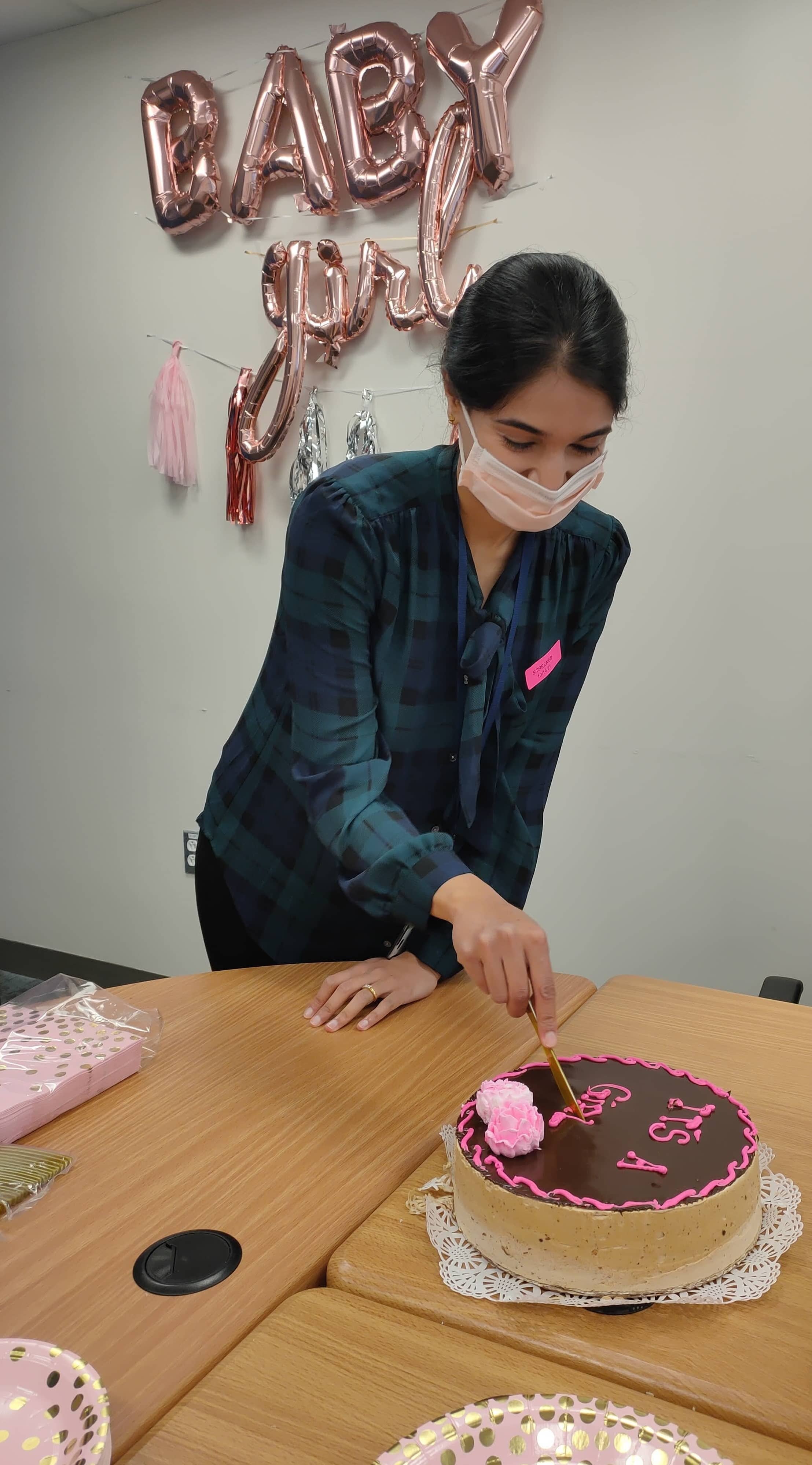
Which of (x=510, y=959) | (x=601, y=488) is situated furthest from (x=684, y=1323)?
(x=601, y=488)

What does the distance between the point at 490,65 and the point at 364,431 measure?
863mm

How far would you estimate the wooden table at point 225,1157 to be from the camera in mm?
833

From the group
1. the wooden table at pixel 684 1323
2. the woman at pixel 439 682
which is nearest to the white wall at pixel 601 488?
the woman at pixel 439 682

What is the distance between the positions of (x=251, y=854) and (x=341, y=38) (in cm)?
214

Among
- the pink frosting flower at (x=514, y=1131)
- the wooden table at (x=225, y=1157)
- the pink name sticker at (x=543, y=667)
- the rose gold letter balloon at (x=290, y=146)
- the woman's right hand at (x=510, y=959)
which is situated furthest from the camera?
the rose gold letter balloon at (x=290, y=146)

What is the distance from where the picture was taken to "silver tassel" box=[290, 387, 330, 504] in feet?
9.43

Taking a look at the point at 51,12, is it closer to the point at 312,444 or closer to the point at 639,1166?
the point at 312,444

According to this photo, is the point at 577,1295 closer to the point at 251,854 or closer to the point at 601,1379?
the point at 601,1379

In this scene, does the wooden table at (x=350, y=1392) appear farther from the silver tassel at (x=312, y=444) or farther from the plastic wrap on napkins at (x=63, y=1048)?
the silver tassel at (x=312, y=444)

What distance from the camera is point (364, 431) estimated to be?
2805 mm

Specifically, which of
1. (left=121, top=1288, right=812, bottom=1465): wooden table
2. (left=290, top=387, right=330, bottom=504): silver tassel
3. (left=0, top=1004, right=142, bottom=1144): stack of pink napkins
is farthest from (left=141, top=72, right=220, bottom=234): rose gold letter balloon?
(left=121, top=1288, right=812, bottom=1465): wooden table

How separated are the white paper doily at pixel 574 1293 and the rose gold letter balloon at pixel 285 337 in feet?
7.44

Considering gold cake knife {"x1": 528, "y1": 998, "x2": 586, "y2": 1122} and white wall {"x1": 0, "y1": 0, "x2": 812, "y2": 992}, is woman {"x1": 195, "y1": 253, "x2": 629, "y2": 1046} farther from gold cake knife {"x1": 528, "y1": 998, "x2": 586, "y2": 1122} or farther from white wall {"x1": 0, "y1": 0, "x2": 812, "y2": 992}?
white wall {"x1": 0, "y1": 0, "x2": 812, "y2": 992}

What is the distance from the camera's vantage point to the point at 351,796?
126 centimetres
